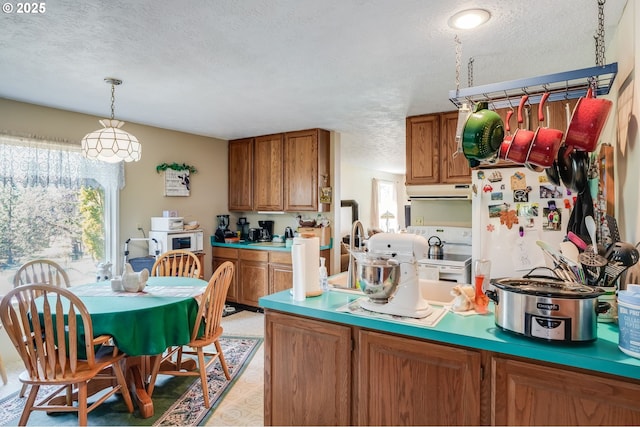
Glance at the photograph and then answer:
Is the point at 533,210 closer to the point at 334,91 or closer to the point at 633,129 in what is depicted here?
the point at 633,129

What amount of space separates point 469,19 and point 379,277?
1407 millimetres

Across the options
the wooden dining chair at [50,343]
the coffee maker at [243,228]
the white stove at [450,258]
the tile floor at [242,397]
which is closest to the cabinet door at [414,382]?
the tile floor at [242,397]

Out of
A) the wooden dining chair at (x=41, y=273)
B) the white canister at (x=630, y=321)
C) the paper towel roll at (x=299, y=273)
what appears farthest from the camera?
the wooden dining chair at (x=41, y=273)

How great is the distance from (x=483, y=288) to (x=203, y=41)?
2.01 meters

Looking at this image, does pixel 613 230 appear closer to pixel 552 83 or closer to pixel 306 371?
pixel 552 83

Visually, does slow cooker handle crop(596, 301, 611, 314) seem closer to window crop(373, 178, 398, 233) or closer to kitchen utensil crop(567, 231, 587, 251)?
kitchen utensil crop(567, 231, 587, 251)

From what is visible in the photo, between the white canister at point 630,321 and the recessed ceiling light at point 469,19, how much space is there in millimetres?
1404

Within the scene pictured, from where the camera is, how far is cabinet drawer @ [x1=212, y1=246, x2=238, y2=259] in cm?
489

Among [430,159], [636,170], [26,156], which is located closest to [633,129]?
[636,170]

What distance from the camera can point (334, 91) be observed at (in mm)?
3031

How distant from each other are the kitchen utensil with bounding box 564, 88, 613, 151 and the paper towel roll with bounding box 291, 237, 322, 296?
3.89 ft

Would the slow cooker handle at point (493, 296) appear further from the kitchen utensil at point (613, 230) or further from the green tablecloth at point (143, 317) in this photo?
the green tablecloth at point (143, 317)

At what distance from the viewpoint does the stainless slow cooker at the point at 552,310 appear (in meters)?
1.16

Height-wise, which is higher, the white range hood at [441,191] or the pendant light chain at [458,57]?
the pendant light chain at [458,57]
